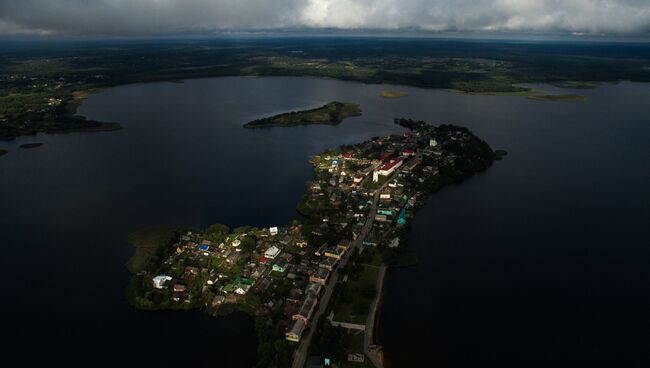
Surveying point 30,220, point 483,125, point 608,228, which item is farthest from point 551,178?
point 30,220

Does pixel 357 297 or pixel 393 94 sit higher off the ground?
pixel 393 94

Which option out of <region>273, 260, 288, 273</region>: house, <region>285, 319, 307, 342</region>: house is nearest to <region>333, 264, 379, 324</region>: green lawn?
<region>285, 319, 307, 342</region>: house

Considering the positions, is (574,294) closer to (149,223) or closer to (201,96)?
(149,223)

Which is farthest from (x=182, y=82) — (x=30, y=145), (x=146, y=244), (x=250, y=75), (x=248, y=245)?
(x=248, y=245)

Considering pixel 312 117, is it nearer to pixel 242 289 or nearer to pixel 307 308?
pixel 242 289

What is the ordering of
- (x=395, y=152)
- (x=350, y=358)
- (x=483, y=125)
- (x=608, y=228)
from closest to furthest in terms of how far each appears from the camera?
(x=350, y=358) → (x=608, y=228) → (x=395, y=152) → (x=483, y=125)

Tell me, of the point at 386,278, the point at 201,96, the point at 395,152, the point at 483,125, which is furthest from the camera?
the point at 201,96

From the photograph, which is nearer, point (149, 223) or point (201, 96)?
point (149, 223)
